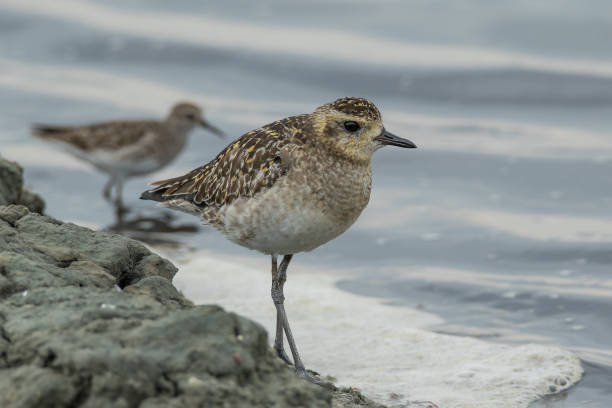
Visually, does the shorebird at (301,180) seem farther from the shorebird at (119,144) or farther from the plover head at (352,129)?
the shorebird at (119,144)

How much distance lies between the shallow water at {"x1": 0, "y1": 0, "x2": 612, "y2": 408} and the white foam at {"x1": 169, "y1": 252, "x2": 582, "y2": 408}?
0.82 feet

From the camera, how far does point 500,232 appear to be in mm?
10055

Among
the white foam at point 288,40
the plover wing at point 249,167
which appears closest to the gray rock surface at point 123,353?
the plover wing at point 249,167

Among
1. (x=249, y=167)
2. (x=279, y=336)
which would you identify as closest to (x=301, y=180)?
(x=249, y=167)

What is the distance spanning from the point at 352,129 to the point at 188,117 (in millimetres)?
7159

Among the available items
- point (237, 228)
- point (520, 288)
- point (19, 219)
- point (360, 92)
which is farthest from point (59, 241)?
point (360, 92)

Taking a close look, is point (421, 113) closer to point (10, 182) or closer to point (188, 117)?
point (188, 117)

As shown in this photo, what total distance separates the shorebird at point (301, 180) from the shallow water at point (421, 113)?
75.7 inches

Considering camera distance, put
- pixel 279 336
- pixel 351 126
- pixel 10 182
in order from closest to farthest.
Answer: pixel 351 126
pixel 279 336
pixel 10 182

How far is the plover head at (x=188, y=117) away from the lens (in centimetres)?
1277

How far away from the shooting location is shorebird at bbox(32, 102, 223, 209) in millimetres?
A: 12031

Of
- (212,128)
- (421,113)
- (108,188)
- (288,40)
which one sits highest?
(288,40)

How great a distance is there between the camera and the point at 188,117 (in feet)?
42.2

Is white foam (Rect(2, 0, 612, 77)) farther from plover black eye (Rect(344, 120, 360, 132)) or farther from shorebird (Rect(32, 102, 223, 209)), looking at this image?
plover black eye (Rect(344, 120, 360, 132))
